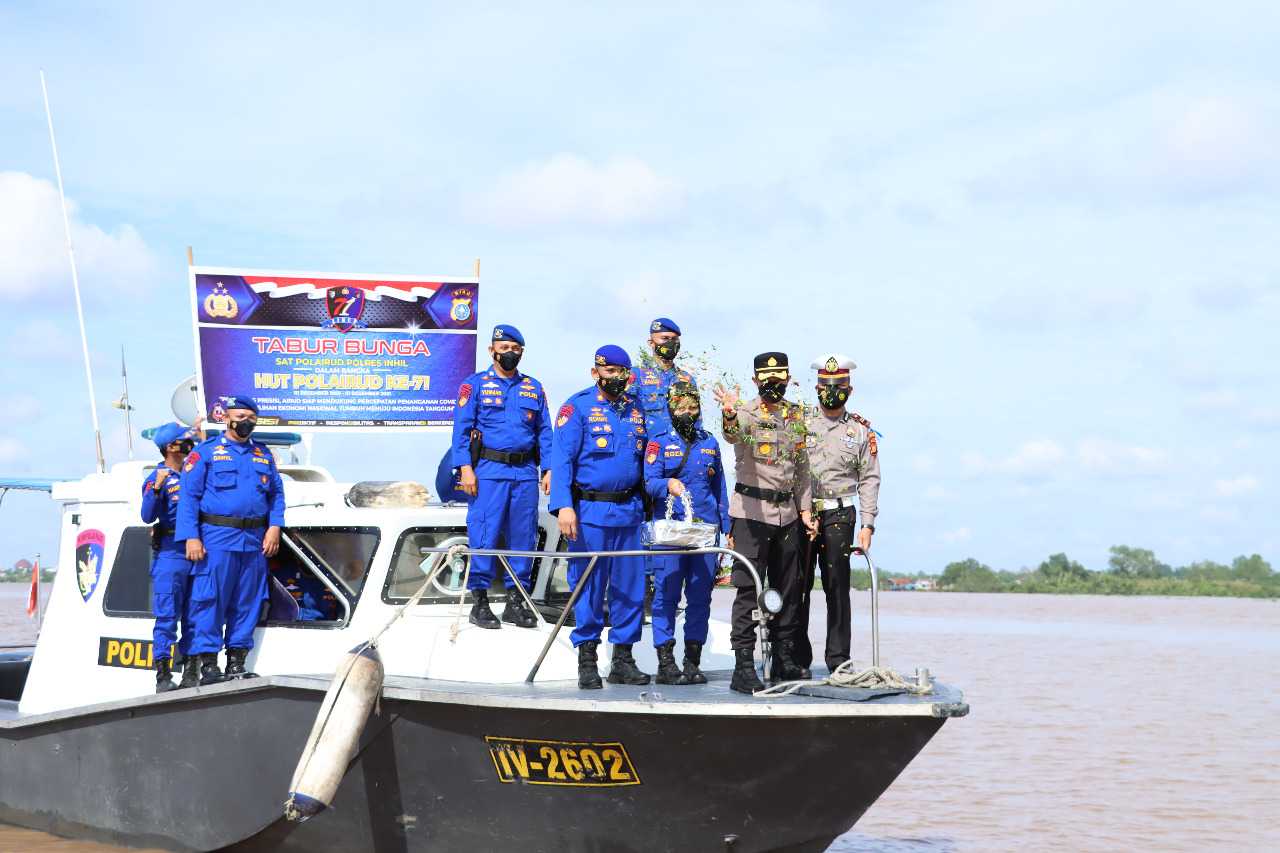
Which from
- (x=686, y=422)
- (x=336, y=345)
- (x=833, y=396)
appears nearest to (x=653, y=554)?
(x=686, y=422)

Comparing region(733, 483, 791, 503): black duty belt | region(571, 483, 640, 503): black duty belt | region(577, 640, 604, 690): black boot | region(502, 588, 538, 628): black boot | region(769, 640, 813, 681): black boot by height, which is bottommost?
region(769, 640, 813, 681): black boot

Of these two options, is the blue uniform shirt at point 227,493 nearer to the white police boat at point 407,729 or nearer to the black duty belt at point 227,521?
the black duty belt at point 227,521

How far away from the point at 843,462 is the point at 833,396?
0.36 metres

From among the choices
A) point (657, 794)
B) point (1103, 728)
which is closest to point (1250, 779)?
point (1103, 728)

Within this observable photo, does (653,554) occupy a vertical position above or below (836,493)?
below

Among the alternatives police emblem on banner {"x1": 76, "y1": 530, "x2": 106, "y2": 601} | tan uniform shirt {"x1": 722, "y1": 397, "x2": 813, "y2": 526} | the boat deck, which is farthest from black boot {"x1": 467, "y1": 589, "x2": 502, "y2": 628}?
police emblem on banner {"x1": 76, "y1": 530, "x2": 106, "y2": 601}

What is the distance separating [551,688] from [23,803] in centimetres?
406

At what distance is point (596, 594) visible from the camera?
5.62 metres

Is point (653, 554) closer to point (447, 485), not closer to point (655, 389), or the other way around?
point (655, 389)

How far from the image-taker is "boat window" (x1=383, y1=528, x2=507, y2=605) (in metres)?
6.14

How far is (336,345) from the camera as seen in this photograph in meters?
8.48

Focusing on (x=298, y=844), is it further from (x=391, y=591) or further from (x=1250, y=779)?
(x=1250, y=779)

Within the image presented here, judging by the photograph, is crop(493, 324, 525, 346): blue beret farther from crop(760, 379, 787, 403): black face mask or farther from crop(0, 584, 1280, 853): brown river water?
crop(0, 584, 1280, 853): brown river water

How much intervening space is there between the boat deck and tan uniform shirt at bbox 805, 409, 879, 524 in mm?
1086
